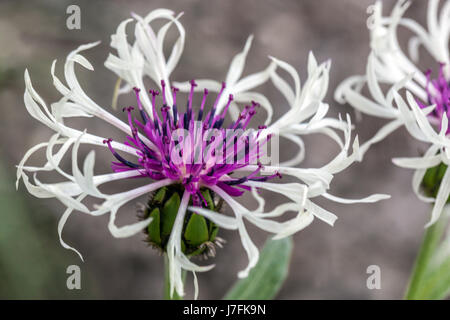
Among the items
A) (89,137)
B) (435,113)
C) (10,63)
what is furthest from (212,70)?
(89,137)

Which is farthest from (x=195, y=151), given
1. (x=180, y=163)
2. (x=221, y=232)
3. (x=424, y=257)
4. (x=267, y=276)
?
(x=221, y=232)

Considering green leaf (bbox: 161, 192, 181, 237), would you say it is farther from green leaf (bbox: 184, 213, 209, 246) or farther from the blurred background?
the blurred background

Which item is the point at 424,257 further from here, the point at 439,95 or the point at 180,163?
the point at 180,163

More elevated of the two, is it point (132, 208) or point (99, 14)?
point (99, 14)

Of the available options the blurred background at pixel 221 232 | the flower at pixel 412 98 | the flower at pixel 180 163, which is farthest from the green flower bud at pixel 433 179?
the blurred background at pixel 221 232

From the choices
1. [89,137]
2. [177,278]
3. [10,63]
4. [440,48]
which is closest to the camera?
[177,278]

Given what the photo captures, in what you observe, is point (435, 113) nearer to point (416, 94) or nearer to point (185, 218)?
point (416, 94)

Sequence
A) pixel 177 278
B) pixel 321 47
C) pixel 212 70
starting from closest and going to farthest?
pixel 177 278 → pixel 212 70 → pixel 321 47
